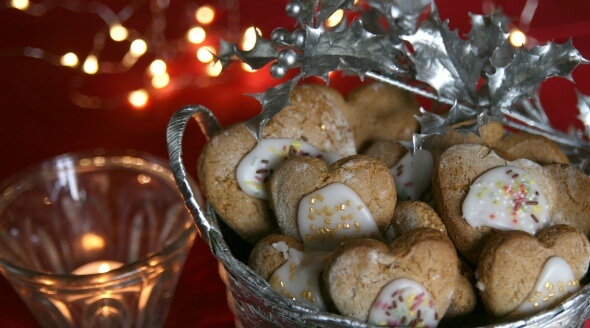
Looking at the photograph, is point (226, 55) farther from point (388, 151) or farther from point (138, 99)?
point (138, 99)

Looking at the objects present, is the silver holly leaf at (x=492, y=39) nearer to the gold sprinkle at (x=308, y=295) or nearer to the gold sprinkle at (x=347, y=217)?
the gold sprinkle at (x=347, y=217)

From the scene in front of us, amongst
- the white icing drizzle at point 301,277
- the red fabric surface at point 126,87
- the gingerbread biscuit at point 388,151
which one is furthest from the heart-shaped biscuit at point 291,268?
the red fabric surface at point 126,87

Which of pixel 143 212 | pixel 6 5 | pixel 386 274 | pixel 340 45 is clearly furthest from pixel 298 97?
pixel 6 5

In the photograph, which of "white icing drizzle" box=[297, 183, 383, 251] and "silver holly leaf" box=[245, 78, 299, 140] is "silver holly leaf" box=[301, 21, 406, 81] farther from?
A: "white icing drizzle" box=[297, 183, 383, 251]

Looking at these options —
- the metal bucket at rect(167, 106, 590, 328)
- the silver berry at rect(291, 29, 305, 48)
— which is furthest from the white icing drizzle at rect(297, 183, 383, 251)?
the silver berry at rect(291, 29, 305, 48)

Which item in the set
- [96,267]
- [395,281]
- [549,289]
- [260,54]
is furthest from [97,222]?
[549,289]

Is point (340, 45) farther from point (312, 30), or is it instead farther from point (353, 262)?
point (353, 262)

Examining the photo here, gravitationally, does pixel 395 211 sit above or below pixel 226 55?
below
